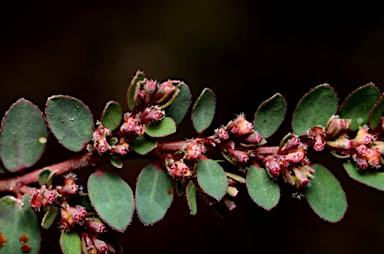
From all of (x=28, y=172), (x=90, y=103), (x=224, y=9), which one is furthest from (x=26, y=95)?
(x=28, y=172)

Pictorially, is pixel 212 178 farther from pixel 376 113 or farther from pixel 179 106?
pixel 376 113

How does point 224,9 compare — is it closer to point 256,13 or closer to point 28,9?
point 256,13

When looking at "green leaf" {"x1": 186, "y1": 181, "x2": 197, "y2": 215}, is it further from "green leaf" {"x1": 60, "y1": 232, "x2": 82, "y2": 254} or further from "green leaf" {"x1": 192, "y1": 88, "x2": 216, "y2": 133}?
"green leaf" {"x1": 60, "y1": 232, "x2": 82, "y2": 254}

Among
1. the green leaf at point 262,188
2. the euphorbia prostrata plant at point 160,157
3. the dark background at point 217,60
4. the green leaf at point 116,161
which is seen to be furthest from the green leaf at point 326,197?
the dark background at point 217,60

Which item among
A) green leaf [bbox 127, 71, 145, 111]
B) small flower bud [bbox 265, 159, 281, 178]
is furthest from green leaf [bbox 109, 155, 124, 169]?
small flower bud [bbox 265, 159, 281, 178]

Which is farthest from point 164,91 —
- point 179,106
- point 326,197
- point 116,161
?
point 326,197

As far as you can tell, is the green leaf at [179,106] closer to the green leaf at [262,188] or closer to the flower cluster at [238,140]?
the flower cluster at [238,140]

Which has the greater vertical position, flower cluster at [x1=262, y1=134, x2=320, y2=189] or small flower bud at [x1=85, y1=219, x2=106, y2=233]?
flower cluster at [x1=262, y1=134, x2=320, y2=189]

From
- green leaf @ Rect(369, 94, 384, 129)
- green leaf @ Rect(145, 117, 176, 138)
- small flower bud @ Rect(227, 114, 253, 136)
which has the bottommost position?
green leaf @ Rect(145, 117, 176, 138)
